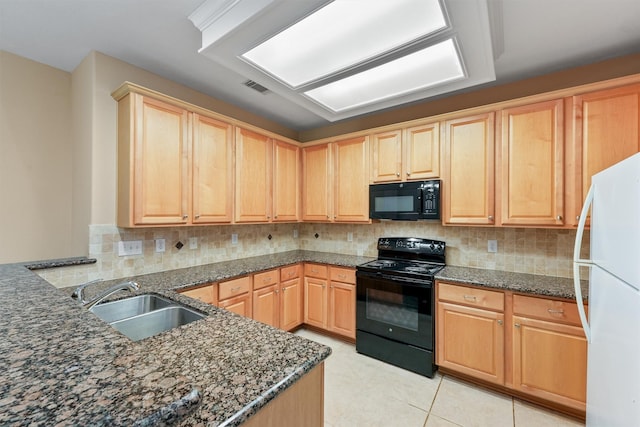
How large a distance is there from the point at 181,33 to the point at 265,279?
87.4 inches

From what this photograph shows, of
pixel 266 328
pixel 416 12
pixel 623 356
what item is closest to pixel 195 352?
pixel 266 328

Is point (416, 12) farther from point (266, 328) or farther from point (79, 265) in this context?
point (79, 265)

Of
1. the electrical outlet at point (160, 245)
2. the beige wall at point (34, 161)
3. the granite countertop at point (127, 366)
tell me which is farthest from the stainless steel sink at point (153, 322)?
the beige wall at point (34, 161)

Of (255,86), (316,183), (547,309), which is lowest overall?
(547,309)

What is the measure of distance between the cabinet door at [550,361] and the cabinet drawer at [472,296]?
0.16 meters

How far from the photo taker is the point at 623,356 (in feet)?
3.35

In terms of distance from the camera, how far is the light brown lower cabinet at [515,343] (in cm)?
193

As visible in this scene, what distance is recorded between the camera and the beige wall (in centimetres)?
Answer: 217

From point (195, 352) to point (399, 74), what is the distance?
2.01 m

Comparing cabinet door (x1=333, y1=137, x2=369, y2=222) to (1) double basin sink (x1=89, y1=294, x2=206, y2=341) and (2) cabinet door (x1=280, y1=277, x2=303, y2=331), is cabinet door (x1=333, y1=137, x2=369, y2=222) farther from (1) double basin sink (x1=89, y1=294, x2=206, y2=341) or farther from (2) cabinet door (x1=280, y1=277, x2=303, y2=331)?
(1) double basin sink (x1=89, y1=294, x2=206, y2=341)

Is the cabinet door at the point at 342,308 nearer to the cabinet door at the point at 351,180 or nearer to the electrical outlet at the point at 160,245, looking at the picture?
the cabinet door at the point at 351,180

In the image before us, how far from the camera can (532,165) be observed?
225cm

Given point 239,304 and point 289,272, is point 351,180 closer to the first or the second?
point 289,272

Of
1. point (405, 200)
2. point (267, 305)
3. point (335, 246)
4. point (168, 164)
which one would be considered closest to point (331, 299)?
point (267, 305)
